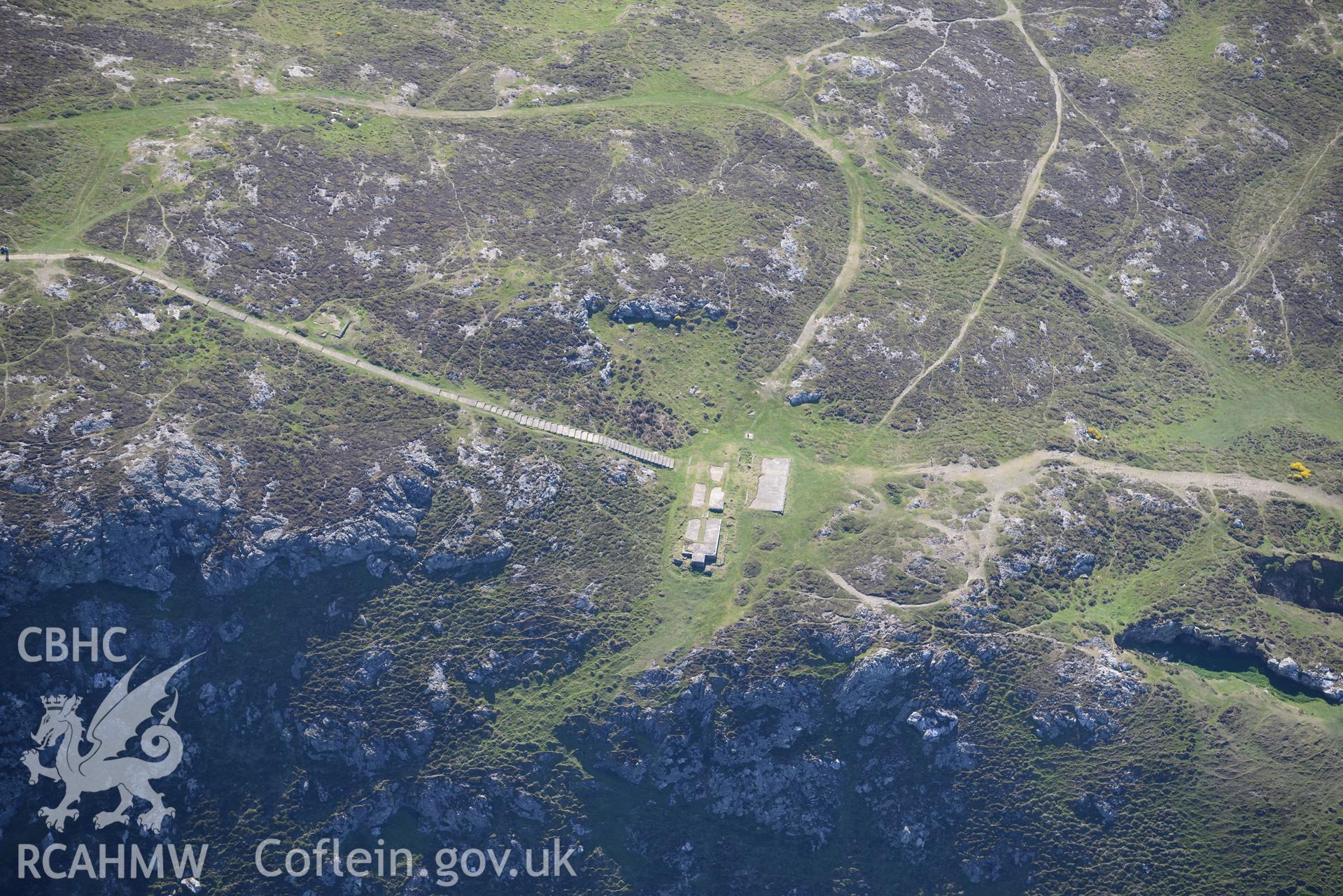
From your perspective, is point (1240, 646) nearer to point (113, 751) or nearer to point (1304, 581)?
point (1304, 581)

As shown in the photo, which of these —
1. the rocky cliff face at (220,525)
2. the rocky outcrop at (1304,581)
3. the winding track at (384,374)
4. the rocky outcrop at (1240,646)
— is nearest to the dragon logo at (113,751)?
the rocky cliff face at (220,525)

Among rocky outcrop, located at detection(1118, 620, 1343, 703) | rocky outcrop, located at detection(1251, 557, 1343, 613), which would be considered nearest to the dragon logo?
rocky outcrop, located at detection(1118, 620, 1343, 703)

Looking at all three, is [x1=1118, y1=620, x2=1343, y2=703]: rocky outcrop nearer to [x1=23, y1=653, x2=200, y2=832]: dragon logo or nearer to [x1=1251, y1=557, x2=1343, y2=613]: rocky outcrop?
[x1=1251, y1=557, x2=1343, y2=613]: rocky outcrop

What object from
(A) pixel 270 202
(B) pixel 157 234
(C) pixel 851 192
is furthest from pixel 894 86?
(B) pixel 157 234

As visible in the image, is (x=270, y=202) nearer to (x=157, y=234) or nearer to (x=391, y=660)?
(x=157, y=234)

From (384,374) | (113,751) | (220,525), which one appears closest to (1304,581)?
(384,374)

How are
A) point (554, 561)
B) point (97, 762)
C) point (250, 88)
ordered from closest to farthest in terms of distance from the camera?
1. point (97, 762)
2. point (554, 561)
3. point (250, 88)
